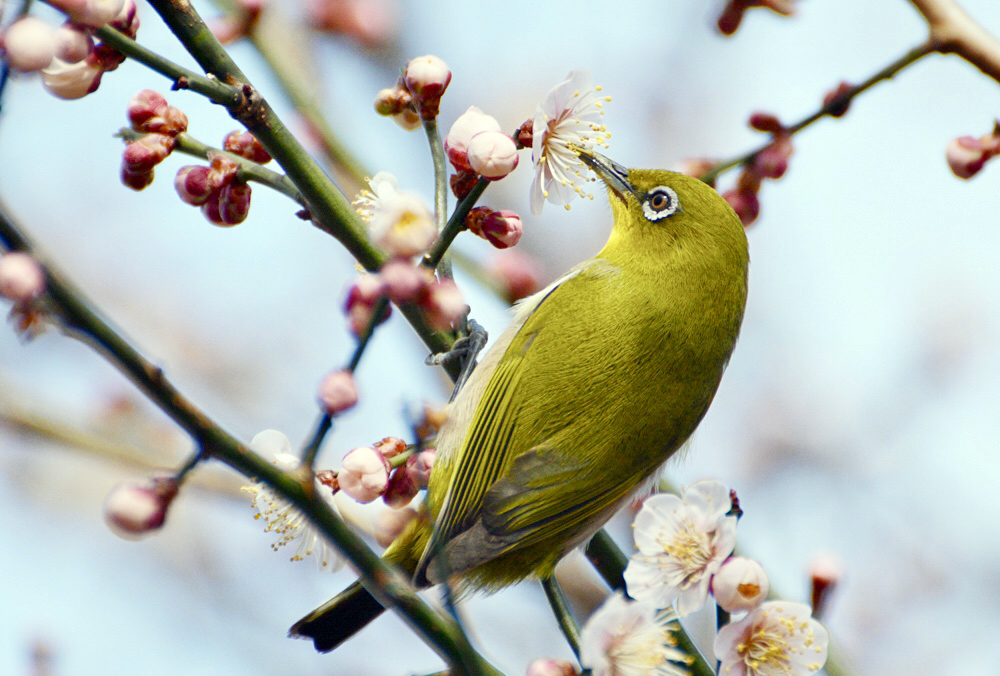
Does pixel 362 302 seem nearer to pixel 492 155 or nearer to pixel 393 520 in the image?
pixel 492 155

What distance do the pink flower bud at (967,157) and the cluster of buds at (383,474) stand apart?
1.77 m

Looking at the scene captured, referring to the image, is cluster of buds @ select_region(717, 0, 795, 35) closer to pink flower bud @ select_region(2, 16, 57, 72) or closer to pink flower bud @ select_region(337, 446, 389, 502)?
pink flower bud @ select_region(337, 446, 389, 502)

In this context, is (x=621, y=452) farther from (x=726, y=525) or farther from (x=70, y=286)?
(x=70, y=286)

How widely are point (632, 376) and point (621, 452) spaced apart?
0.29 meters

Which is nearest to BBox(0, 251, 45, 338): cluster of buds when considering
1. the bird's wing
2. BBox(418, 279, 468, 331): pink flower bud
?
BBox(418, 279, 468, 331): pink flower bud

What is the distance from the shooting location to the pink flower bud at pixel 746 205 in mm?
3277

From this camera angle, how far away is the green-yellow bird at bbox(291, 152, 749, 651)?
10.3ft

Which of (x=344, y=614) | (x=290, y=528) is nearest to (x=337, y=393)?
(x=290, y=528)

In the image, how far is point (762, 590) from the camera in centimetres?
→ 236

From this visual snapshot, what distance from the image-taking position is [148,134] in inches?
86.1

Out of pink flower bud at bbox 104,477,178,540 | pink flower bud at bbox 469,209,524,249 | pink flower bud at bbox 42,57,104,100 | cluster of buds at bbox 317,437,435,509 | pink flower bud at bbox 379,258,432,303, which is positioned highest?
pink flower bud at bbox 42,57,104,100

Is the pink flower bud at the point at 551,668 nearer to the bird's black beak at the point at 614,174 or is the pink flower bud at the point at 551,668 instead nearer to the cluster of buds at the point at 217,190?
the cluster of buds at the point at 217,190

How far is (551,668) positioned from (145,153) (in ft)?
5.04

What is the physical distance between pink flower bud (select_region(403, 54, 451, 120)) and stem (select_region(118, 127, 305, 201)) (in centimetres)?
47
